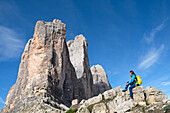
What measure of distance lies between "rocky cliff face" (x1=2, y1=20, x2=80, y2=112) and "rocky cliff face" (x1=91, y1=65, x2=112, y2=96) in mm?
30353

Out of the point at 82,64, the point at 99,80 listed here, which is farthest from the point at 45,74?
the point at 99,80

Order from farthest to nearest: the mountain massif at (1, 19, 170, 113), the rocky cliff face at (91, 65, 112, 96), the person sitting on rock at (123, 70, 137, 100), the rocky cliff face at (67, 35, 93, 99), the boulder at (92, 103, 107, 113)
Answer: the rocky cliff face at (91, 65, 112, 96), the rocky cliff face at (67, 35, 93, 99), the mountain massif at (1, 19, 170, 113), the boulder at (92, 103, 107, 113), the person sitting on rock at (123, 70, 137, 100)

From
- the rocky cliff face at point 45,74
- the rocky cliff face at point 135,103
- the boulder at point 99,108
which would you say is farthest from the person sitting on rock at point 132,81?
the rocky cliff face at point 45,74

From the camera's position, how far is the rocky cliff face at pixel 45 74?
24.2 m

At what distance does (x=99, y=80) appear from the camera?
67.6 m

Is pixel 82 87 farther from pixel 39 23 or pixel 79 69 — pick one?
pixel 39 23

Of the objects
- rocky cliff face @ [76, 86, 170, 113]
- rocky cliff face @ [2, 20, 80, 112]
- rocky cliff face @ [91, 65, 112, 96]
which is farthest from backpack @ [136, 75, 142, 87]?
rocky cliff face @ [91, 65, 112, 96]

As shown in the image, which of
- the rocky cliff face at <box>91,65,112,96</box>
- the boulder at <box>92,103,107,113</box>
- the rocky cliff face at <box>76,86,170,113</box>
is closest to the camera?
the rocky cliff face at <box>76,86,170,113</box>

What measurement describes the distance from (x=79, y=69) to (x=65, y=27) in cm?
1535

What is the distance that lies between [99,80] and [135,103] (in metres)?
57.8

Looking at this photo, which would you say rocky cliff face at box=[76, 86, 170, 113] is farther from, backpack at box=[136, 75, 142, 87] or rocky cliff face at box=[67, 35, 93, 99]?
rocky cliff face at box=[67, 35, 93, 99]

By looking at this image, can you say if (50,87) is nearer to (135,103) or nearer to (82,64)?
(135,103)

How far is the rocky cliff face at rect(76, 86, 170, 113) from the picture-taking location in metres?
9.15

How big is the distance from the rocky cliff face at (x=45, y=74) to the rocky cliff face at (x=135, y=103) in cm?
1110
